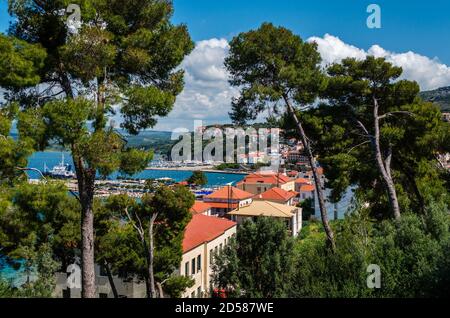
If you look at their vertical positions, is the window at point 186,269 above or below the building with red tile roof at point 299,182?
below

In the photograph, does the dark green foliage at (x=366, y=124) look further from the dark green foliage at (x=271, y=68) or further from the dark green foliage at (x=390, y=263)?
the dark green foliage at (x=390, y=263)

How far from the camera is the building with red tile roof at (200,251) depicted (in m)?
21.9

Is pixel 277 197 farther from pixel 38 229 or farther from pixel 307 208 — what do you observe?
pixel 38 229

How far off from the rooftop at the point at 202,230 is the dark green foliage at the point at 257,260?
394 inches

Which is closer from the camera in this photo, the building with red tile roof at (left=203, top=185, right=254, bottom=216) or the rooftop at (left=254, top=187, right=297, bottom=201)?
the building with red tile roof at (left=203, top=185, right=254, bottom=216)

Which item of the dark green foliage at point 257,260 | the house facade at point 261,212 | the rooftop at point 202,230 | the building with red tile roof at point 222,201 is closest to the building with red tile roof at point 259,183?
the building with red tile roof at point 222,201

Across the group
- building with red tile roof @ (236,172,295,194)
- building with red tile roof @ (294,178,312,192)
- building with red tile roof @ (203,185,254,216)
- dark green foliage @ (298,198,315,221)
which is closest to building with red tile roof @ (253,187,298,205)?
dark green foliage @ (298,198,315,221)

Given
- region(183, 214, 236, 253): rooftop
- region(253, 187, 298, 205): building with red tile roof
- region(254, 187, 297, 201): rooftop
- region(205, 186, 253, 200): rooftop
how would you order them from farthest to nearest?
region(254, 187, 297, 201): rooftop → region(253, 187, 298, 205): building with red tile roof → region(205, 186, 253, 200): rooftop → region(183, 214, 236, 253): rooftop

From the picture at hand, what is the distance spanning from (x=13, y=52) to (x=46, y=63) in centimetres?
80

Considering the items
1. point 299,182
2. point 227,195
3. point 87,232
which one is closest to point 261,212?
point 227,195

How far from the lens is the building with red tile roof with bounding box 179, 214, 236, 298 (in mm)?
21891

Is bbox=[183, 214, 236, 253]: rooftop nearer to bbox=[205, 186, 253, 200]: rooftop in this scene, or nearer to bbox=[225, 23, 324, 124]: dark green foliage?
bbox=[225, 23, 324, 124]: dark green foliage

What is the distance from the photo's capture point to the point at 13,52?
773 centimetres

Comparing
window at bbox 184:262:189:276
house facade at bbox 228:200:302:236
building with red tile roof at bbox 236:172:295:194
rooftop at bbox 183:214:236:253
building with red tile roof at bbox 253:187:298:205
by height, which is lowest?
window at bbox 184:262:189:276
